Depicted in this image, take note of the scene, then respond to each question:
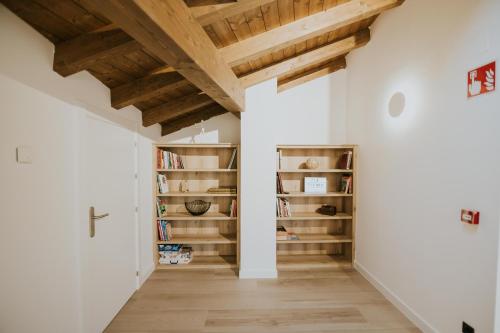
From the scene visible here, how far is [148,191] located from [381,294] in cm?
292

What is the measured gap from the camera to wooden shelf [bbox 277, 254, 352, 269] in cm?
295

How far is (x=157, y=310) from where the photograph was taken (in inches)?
84.7

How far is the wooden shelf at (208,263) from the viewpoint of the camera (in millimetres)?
2947

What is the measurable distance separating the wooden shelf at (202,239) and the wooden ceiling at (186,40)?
1587mm

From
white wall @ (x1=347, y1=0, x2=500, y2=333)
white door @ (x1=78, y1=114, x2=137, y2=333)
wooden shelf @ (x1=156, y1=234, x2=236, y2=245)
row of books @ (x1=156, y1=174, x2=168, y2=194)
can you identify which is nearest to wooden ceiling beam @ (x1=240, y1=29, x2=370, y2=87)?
white wall @ (x1=347, y1=0, x2=500, y2=333)

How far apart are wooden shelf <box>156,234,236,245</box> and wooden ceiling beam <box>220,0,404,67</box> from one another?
2.16 metres

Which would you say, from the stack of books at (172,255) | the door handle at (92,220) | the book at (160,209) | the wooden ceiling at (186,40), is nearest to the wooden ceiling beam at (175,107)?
the wooden ceiling at (186,40)

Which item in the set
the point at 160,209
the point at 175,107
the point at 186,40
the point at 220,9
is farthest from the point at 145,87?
the point at 160,209

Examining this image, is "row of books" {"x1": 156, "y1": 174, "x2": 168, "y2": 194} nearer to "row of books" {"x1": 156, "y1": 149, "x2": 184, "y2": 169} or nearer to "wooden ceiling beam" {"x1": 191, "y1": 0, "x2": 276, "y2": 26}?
"row of books" {"x1": 156, "y1": 149, "x2": 184, "y2": 169}

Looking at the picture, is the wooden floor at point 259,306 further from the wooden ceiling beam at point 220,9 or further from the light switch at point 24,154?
the wooden ceiling beam at point 220,9

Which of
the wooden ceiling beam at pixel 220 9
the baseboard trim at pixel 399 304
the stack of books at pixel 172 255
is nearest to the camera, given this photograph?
the wooden ceiling beam at pixel 220 9

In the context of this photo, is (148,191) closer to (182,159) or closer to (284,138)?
(182,159)

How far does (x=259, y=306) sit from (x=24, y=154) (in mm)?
2204

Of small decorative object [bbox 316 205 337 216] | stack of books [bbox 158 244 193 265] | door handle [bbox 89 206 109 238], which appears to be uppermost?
door handle [bbox 89 206 109 238]
